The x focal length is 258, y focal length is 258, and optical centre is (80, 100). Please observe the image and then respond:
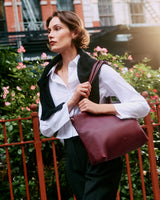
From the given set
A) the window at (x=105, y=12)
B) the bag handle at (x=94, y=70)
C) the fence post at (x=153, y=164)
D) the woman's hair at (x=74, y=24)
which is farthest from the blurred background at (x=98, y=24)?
the bag handle at (x=94, y=70)

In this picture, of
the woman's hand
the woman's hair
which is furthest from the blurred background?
the woman's hand

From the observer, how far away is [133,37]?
41.2ft

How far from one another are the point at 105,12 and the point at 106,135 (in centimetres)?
1358

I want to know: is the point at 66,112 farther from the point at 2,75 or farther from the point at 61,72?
the point at 2,75

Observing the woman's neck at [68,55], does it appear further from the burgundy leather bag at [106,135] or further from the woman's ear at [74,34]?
the burgundy leather bag at [106,135]

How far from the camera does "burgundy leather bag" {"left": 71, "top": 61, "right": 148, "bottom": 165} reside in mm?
Result: 1410

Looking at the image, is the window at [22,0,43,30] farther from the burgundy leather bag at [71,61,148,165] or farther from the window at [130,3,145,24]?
the burgundy leather bag at [71,61,148,165]

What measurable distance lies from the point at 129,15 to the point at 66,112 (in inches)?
540

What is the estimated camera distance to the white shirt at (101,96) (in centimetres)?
153

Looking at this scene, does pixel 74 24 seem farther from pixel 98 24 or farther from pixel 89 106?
pixel 98 24

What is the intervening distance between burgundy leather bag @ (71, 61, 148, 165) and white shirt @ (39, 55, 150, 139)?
0.07 metres

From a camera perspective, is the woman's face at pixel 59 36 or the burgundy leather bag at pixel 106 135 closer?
the burgundy leather bag at pixel 106 135

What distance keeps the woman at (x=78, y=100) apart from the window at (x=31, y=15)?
1000 cm

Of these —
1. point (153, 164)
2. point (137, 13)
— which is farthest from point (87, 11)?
point (153, 164)
